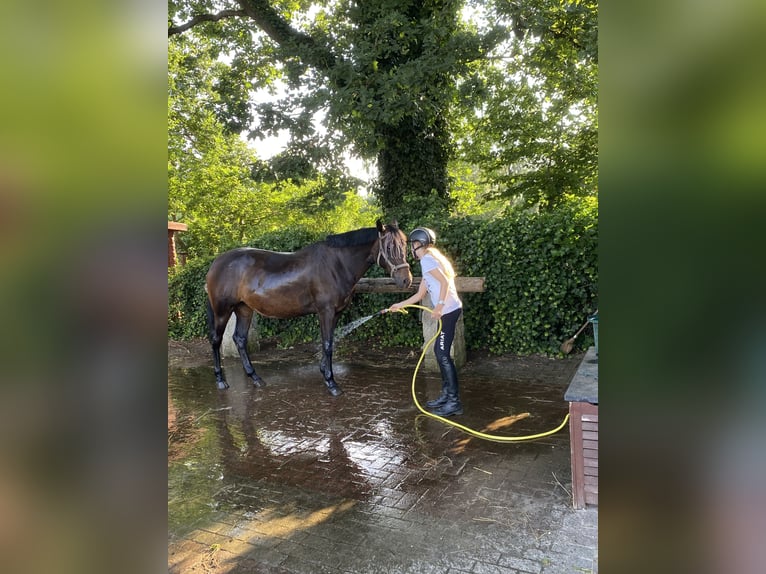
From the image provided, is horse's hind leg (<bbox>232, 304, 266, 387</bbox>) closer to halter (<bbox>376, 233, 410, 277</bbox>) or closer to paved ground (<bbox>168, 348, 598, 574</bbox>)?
paved ground (<bbox>168, 348, 598, 574</bbox>)

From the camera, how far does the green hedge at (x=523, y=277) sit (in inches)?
249

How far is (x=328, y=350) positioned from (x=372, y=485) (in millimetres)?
2586

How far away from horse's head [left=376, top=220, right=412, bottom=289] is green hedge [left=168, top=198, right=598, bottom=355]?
5.67ft

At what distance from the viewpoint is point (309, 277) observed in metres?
5.92

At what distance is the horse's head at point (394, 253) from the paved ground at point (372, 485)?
1.37 metres

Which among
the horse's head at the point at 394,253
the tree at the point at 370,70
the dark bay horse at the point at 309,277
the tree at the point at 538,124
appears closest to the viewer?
the horse's head at the point at 394,253

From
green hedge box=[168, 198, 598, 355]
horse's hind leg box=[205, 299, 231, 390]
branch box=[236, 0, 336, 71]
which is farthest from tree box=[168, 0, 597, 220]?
horse's hind leg box=[205, 299, 231, 390]

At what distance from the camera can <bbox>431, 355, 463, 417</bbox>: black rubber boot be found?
4.70 metres

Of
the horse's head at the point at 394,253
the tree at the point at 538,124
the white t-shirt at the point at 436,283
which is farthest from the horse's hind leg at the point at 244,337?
the tree at the point at 538,124

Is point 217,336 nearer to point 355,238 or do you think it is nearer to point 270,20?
point 355,238

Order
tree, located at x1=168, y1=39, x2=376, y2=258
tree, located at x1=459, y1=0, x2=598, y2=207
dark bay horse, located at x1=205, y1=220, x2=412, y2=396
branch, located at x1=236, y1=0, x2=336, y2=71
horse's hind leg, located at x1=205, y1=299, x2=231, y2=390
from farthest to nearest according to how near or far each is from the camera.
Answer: tree, located at x1=168, y1=39, x2=376, y2=258
branch, located at x1=236, y1=0, x2=336, y2=71
tree, located at x1=459, y1=0, x2=598, y2=207
horse's hind leg, located at x1=205, y1=299, x2=231, y2=390
dark bay horse, located at x1=205, y1=220, x2=412, y2=396

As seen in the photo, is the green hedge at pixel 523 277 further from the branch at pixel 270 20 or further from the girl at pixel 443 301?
the branch at pixel 270 20
